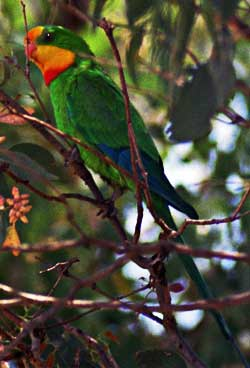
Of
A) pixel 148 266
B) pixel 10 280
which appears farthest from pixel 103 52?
pixel 148 266

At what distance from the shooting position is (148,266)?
2.50m

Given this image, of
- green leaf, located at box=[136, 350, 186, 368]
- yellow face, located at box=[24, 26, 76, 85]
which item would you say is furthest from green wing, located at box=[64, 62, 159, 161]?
green leaf, located at box=[136, 350, 186, 368]

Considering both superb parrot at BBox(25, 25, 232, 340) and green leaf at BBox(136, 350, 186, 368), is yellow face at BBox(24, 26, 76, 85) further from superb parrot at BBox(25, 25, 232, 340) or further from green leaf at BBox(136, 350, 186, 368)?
green leaf at BBox(136, 350, 186, 368)

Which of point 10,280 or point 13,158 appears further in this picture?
point 10,280

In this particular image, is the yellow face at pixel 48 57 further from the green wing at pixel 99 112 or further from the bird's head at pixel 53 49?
the green wing at pixel 99 112

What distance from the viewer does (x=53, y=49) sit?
419 cm

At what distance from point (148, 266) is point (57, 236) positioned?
7.10ft

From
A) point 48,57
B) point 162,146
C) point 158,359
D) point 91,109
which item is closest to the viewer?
point 158,359

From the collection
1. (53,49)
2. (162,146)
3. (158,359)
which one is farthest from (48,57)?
(158,359)

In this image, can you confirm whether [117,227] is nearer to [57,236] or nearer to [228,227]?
[228,227]

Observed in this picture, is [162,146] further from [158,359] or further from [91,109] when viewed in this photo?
[158,359]

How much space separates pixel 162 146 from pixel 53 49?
1.25 metres

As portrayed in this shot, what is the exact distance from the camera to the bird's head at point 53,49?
4.10 meters

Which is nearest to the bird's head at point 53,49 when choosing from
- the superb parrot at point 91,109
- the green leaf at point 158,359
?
the superb parrot at point 91,109
